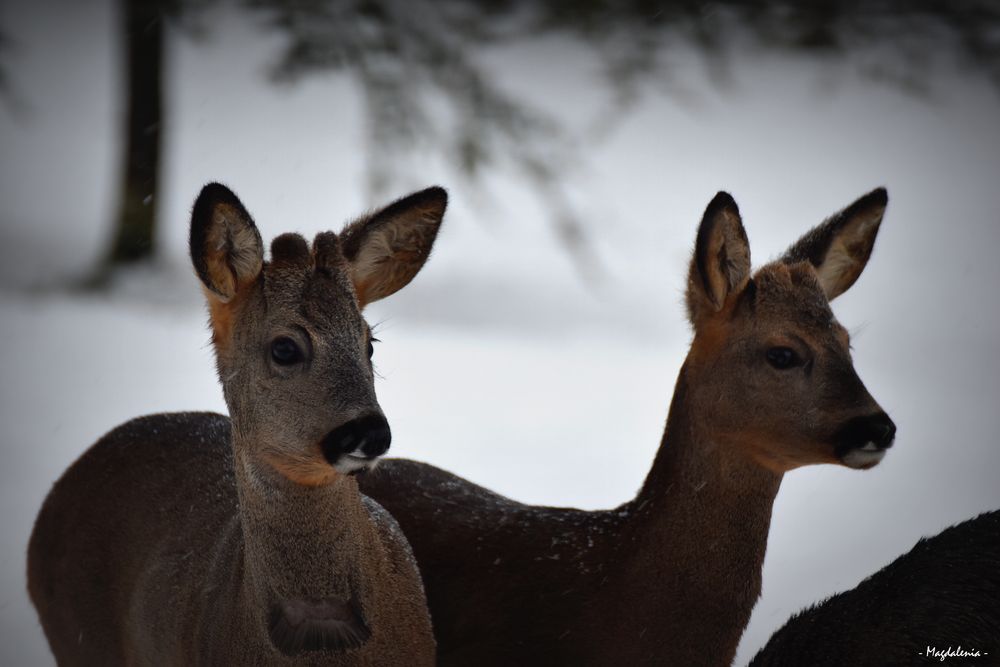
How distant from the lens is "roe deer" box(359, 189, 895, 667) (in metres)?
3.90

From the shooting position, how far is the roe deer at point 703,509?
3896 mm

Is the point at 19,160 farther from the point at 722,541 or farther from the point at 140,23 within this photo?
the point at 722,541

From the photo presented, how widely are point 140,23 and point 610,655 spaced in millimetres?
7840

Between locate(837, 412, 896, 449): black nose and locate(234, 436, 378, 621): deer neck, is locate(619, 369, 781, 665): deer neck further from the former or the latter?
locate(234, 436, 378, 621): deer neck

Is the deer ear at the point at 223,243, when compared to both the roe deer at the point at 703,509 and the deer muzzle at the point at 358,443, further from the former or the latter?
the roe deer at the point at 703,509

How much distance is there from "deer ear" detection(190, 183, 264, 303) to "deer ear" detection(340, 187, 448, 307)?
308mm

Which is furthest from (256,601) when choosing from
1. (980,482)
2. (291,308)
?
(980,482)

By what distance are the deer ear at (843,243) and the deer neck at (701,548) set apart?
741 millimetres

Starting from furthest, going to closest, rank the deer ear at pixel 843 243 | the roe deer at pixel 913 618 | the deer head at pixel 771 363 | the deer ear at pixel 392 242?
the deer ear at pixel 843 243, the deer head at pixel 771 363, the deer ear at pixel 392 242, the roe deer at pixel 913 618

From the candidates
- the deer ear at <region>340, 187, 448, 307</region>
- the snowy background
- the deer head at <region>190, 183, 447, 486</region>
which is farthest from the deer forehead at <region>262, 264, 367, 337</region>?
the snowy background

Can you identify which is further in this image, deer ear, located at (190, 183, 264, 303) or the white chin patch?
the white chin patch

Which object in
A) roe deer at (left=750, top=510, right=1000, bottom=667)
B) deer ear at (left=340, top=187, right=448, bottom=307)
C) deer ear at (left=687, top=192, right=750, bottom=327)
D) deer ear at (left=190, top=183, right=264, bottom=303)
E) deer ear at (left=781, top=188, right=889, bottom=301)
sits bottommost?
roe deer at (left=750, top=510, right=1000, bottom=667)

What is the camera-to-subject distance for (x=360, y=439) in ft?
10.0

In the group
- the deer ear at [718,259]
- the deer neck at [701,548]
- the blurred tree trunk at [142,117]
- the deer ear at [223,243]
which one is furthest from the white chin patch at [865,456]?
the blurred tree trunk at [142,117]
